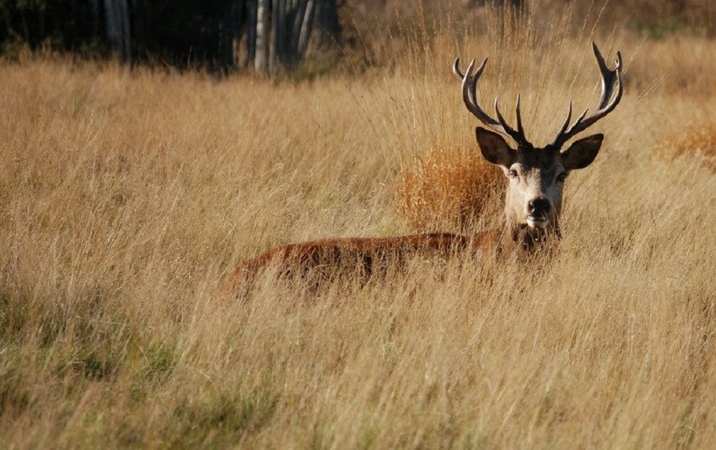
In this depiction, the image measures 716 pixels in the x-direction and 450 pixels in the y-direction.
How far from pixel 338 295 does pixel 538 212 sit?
135cm

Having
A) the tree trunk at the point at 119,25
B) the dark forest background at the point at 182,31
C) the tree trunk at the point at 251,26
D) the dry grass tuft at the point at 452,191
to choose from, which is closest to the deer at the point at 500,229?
the dry grass tuft at the point at 452,191

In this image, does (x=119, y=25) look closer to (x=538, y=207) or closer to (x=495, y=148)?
(x=495, y=148)

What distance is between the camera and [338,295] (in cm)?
536

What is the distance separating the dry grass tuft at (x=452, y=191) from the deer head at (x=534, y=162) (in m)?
Result: 0.82

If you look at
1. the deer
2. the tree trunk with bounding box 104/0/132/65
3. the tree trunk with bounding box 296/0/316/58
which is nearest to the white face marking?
the deer

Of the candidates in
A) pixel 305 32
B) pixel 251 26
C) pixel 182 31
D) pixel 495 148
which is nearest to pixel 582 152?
pixel 495 148

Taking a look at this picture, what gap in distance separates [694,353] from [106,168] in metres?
4.84

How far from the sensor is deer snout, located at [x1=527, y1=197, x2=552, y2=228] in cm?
576

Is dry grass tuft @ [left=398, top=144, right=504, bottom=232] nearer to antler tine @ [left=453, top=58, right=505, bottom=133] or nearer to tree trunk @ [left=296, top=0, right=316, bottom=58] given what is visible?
antler tine @ [left=453, top=58, right=505, bottom=133]

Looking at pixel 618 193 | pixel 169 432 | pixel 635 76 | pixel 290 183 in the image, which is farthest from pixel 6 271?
pixel 635 76

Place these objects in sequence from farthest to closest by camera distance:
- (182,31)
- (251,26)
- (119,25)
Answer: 1. (251,26)
2. (182,31)
3. (119,25)

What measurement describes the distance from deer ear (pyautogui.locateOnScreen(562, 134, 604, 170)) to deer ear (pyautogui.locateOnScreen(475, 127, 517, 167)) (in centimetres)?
35

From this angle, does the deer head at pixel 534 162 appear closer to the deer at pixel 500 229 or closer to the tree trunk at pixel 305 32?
the deer at pixel 500 229

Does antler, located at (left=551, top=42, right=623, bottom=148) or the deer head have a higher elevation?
antler, located at (left=551, top=42, right=623, bottom=148)
